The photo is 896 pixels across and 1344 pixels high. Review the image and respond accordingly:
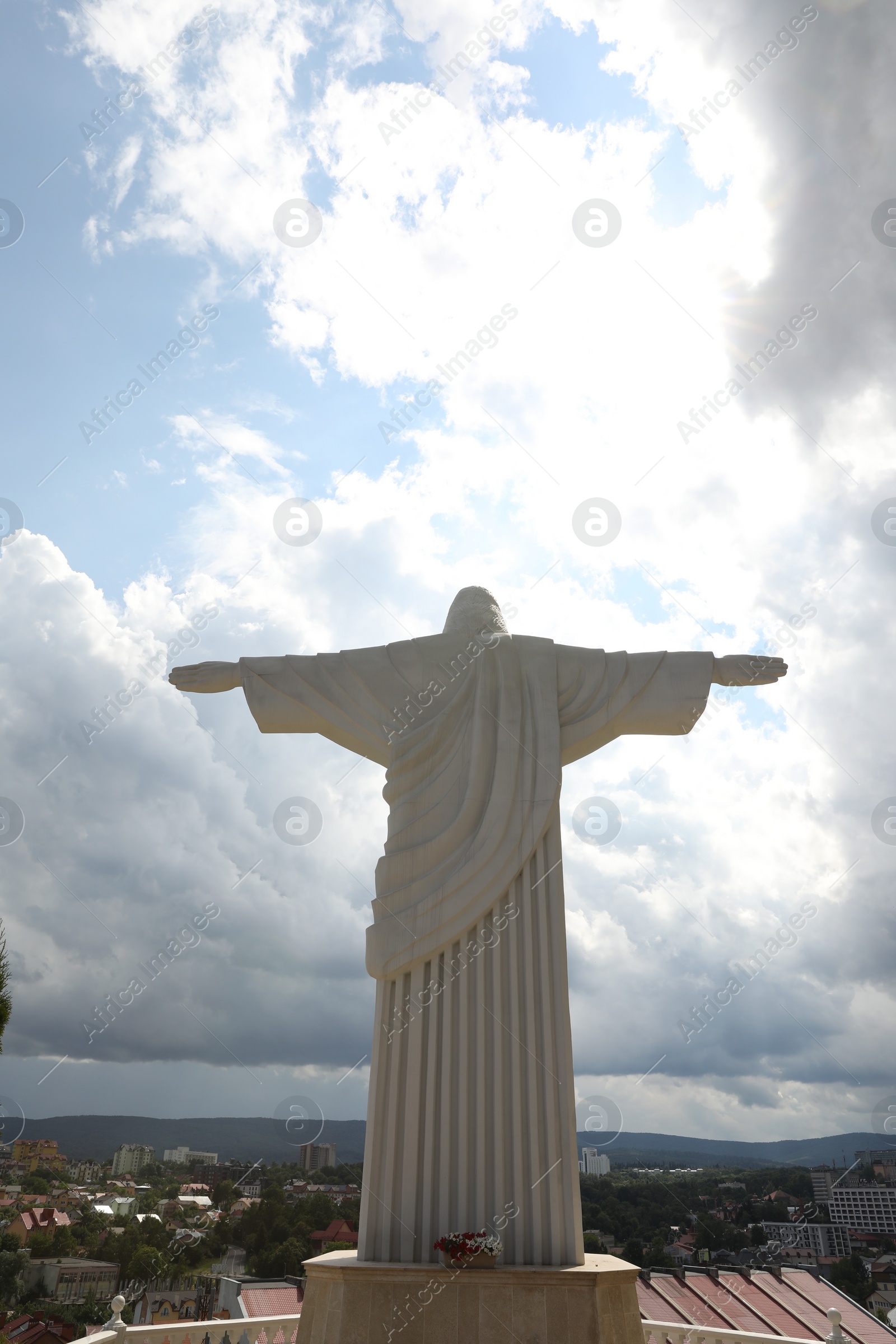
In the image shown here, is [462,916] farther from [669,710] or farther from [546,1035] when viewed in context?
[669,710]

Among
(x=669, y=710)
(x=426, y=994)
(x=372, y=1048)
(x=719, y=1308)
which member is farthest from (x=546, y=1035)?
(x=719, y=1308)

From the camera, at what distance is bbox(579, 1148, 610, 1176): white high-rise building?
26.5 feet

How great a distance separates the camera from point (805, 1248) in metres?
8.95

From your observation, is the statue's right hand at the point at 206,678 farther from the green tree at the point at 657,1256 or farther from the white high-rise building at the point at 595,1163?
the green tree at the point at 657,1256

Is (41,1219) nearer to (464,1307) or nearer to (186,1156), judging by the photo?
(186,1156)

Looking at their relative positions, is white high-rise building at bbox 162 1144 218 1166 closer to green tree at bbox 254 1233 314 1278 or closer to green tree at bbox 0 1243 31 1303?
green tree at bbox 0 1243 31 1303

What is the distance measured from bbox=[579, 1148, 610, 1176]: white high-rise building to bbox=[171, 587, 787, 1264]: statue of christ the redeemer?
1908mm

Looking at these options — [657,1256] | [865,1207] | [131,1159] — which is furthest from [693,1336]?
[131,1159]

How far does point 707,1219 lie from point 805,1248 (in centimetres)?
112

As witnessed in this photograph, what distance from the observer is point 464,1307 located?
217 inches

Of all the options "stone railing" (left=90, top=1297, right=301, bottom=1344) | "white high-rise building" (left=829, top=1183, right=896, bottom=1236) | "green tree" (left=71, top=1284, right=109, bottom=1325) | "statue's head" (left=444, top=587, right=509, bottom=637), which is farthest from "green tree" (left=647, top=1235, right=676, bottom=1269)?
"statue's head" (left=444, top=587, right=509, bottom=637)

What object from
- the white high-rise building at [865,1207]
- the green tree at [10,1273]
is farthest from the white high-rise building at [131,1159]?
the white high-rise building at [865,1207]

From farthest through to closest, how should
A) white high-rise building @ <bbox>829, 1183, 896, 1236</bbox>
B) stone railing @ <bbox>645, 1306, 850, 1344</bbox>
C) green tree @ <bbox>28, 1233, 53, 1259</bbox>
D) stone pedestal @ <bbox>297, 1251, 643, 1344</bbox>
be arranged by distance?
1. white high-rise building @ <bbox>829, 1183, 896, 1236</bbox>
2. green tree @ <bbox>28, 1233, 53, 1259</bbox>
3. stone railing @ <bbox>645, 1306, 850, 1344</bbox>
4. stone pedestal @ <bbox>297, 1251, 643, 1344</bbox>

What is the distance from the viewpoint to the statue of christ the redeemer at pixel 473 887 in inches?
250
